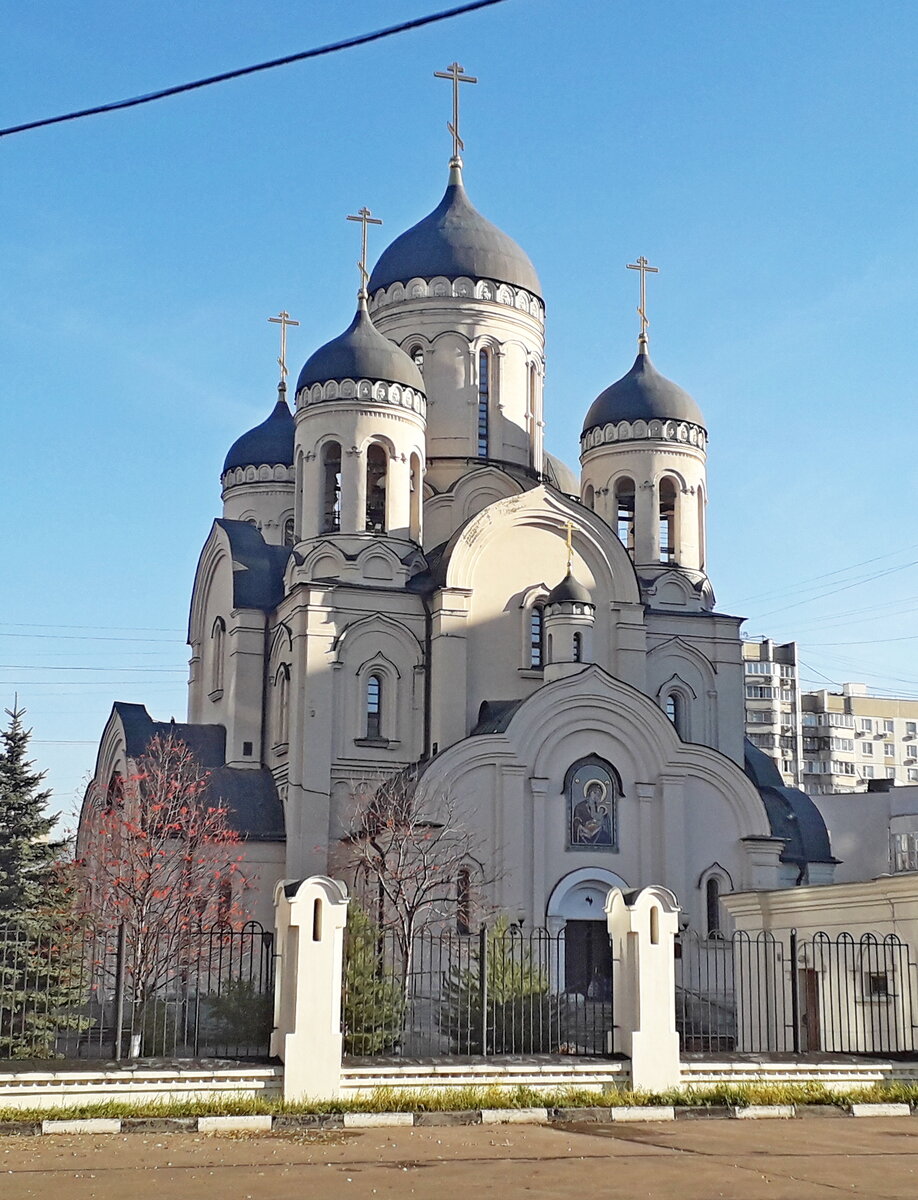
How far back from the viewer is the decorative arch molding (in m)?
29.8

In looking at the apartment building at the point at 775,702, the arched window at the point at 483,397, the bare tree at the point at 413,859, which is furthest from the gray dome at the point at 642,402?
the apartment building at the point at 775,702

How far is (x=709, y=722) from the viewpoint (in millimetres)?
31875

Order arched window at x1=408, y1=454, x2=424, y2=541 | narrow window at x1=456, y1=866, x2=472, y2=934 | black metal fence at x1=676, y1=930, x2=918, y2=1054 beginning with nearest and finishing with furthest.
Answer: black metal fence at x1=676, y1=930, x2=918, y2=1054 → narrow window at x1=456, y1=866, x2=472, y2=934 → arched window at x1=408, y1=454, x2=424, y2=541

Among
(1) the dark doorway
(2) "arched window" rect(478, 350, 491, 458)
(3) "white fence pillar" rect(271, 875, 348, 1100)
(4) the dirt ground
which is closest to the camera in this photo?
(4) the dirt ground

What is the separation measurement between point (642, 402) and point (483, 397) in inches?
133

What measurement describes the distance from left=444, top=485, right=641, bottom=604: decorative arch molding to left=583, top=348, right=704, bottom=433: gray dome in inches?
133

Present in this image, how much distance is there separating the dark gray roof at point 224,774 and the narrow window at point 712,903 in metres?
7.74

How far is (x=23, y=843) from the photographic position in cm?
1995

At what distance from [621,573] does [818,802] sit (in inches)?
390

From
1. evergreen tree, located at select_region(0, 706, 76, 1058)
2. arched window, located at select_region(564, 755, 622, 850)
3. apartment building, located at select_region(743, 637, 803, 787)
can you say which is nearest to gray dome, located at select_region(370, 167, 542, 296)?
arched window, located at select_region(564, 755, 622, 850)

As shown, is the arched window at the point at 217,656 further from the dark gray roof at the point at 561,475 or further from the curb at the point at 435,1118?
the curb at the point at 435,1118

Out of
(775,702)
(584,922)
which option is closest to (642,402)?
(584,922)

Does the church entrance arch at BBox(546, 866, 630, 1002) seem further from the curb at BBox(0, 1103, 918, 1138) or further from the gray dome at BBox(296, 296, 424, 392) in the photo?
the curb at BBox(0, 1103, 918, 1138)

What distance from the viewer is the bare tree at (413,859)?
25.6m
